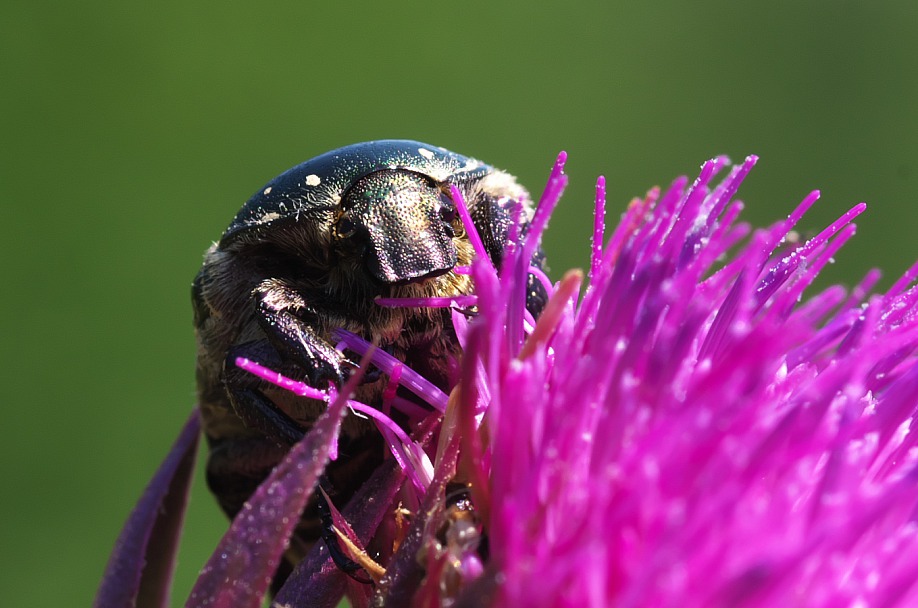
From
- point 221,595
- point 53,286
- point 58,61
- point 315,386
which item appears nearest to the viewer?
point 221,595

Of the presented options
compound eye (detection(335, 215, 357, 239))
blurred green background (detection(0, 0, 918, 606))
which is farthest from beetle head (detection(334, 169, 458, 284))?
blurred green background (detection(0, 0, 918, 606))

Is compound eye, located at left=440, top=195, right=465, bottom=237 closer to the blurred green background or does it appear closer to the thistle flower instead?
the thistle flower

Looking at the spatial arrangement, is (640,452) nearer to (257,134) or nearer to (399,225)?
(399,225)

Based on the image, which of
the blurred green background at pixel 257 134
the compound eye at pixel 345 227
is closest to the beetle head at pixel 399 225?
the compound eye at pixel 345 227

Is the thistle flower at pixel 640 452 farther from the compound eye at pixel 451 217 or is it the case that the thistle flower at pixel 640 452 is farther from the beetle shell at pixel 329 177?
the beetle shell at pixel 329 177

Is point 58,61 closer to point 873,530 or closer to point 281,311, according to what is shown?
point 281,311

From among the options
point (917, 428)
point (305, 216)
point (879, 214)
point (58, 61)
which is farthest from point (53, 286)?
point (879, 214)
